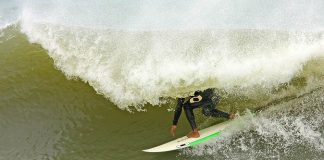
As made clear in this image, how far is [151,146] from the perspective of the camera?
643 cm

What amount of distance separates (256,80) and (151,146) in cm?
215

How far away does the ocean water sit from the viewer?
6.41 m

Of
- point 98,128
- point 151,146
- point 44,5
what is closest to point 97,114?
point 98,128

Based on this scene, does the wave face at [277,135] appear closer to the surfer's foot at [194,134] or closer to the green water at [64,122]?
the surfer's foot at [194,134]

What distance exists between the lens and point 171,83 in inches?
268

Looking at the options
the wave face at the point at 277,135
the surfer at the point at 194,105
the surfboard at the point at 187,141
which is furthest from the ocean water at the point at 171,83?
the surfer at the point at 194,105

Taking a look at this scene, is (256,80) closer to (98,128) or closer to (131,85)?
(131,85)

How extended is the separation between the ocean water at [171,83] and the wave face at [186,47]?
0.02 meters

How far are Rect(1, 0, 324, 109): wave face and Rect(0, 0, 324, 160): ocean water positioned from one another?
18 millimetres

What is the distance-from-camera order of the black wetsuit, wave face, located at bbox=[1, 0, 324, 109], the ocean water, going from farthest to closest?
wave face, located at bbox=[1, 0, 324, 109]
the ocean water
the black wetsuit

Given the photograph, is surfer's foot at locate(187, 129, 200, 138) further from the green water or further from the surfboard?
the green water

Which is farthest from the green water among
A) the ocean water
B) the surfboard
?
the surfboard

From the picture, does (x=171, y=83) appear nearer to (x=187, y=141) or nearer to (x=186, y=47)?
(x=186, y=47)

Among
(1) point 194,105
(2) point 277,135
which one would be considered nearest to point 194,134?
(1) point 194,105
